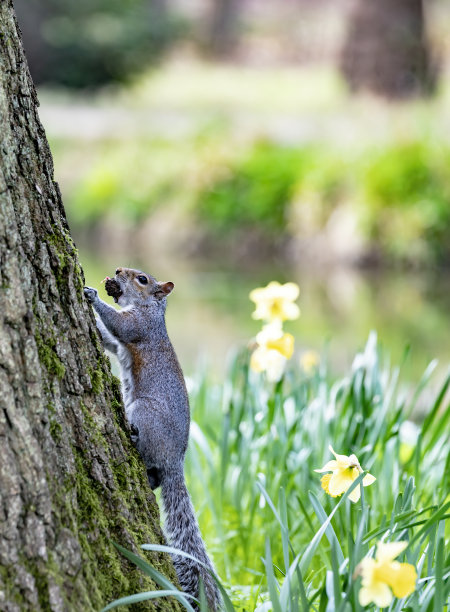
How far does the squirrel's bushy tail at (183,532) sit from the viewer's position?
2309mm

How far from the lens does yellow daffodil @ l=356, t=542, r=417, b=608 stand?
161 centimetres

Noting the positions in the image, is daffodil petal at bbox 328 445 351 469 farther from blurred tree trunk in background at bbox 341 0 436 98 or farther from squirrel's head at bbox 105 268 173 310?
blurred tree trunk in background at bbox 341 0 436 98

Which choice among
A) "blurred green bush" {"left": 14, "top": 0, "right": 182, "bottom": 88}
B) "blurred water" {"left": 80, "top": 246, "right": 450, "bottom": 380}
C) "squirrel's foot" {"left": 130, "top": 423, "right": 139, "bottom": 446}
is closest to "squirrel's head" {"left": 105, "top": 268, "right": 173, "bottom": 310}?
"squirrel's foot" {"left": 130, "top": 423, "right": 139, "bottom": 446}

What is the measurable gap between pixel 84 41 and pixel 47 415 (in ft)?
66.6

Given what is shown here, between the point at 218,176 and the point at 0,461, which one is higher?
the point at 0,461

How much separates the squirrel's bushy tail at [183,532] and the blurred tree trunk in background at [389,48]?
14352 millimetres

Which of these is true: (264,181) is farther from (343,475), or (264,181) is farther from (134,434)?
(343,475)

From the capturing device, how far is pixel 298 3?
36625 mm

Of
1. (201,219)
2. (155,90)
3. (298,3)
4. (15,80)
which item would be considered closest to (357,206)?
(201,219)

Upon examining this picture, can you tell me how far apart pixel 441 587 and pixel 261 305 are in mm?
1706

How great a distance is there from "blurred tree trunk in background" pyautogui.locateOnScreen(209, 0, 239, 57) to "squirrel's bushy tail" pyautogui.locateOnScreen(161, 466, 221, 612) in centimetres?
2887

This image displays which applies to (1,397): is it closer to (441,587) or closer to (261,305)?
(441,587)

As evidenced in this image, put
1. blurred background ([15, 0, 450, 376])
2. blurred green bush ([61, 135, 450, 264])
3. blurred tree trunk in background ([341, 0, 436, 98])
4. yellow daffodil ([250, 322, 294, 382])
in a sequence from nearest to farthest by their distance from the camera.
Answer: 1. yellow daffodil ([250, 322, 294, 382])
2. blurred background ([15, 0, 450, 376])
3. blurred green bush ([61, 135, 450, 264])
4. blurred tree trunk in background ([341, 0, 436, 98])

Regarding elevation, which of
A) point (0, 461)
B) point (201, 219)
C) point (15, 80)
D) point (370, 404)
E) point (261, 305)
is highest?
point (15, 80)
